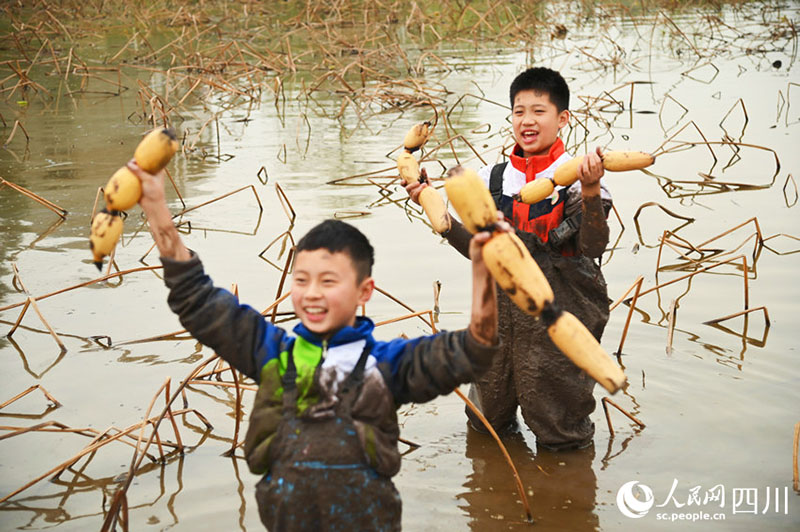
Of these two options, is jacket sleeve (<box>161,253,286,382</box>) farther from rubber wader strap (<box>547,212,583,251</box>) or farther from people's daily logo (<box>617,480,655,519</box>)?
people's daily logo (<box>617,480,655,519</box>)

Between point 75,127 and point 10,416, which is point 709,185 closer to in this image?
point 10,416

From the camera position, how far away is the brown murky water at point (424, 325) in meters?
3.59

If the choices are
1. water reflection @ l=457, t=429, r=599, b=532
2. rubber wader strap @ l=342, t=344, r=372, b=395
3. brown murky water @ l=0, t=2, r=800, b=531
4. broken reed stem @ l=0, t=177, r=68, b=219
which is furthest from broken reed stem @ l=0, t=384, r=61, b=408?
broken reed stem @ l=0, t=177, r=68, b=219

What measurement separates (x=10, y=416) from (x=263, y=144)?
521 centimetres

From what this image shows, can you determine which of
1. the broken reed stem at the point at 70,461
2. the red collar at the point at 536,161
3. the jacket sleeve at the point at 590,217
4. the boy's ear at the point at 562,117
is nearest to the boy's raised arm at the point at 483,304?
the jacket sleeve at the point at 590,217

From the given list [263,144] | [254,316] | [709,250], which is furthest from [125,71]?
[254,316]

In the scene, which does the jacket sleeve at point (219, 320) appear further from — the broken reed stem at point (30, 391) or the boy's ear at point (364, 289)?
the broken reed stem at point (30, 391)

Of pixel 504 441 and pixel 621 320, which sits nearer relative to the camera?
pixel 504 441

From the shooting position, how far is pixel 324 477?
2.34m

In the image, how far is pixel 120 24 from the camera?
16500 mm

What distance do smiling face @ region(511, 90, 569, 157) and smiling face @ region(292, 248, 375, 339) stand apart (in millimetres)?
1421

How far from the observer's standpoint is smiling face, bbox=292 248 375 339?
7.84 feet

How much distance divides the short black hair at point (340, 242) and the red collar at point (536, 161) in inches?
52.2

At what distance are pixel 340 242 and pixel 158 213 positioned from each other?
44cm
